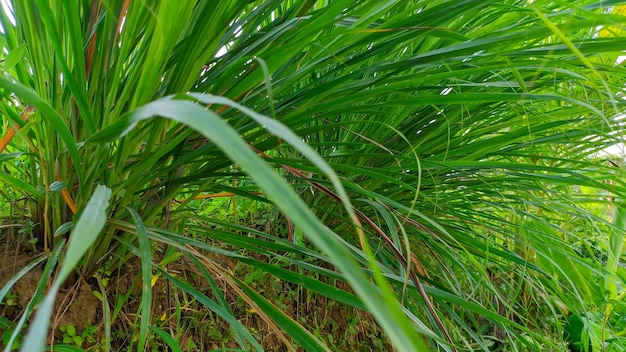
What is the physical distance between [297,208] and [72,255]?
8cm

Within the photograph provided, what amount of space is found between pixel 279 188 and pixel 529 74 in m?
0.62

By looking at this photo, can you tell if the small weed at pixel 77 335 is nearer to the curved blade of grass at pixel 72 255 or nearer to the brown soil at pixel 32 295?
the brown soil at pixel 32 295

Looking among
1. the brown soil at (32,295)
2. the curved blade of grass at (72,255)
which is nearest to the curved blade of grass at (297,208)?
the curved blade of grass at (72,255)

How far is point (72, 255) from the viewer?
0.53ft

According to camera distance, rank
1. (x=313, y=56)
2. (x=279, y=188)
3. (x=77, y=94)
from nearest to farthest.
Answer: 1. (x=279, y=188)
2. (x=77, y=94)
3. (x=313, y=56)

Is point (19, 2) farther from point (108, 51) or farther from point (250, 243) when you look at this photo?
point (250, 243)

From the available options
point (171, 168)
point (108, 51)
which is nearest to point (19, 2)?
point (108, 51)

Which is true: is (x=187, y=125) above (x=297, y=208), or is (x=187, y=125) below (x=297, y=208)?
above

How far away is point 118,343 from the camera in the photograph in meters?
0.52

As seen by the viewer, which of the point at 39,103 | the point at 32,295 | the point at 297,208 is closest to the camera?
the point at 297,208

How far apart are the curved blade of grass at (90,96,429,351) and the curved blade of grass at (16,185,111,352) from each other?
2.4 inches

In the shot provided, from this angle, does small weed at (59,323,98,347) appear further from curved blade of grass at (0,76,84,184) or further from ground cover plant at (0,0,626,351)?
curved blade of grass at (0,76,84,184)

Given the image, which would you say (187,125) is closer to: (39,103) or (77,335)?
(39,103)

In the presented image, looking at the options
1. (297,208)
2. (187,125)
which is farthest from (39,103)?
(297,208)
